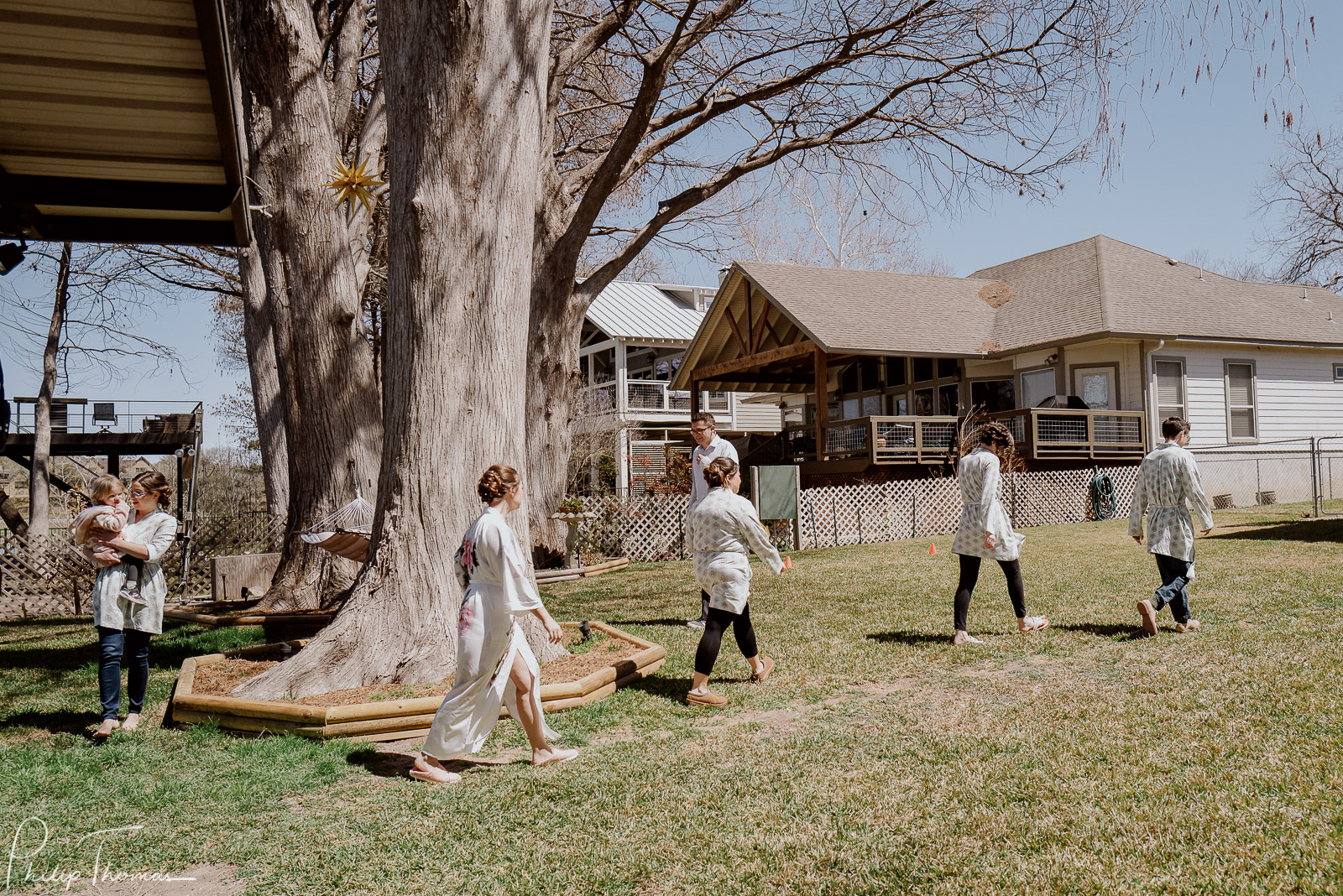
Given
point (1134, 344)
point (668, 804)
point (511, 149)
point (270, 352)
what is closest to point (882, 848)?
point (668, 804)

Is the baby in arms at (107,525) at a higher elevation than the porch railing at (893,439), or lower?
lower

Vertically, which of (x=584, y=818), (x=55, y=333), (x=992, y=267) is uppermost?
(x=992, y=267)

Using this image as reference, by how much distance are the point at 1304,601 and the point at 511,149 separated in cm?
806

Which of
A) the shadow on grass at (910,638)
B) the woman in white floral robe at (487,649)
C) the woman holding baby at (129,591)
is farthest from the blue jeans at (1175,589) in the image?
the woman holding baby at (129,591)

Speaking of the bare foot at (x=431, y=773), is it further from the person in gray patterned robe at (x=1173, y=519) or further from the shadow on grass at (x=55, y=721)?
the person in gray patterned robe at (x=1173, y=519)

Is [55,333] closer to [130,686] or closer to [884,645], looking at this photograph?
[130,686]

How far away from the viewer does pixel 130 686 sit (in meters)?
6.53

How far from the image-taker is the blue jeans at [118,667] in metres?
6.34

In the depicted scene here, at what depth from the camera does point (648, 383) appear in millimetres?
35375

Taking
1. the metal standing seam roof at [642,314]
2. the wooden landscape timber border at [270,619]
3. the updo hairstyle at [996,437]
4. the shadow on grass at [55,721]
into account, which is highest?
the metal standing seam roof at [642,314]

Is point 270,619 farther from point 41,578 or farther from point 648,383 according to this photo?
point 648,383

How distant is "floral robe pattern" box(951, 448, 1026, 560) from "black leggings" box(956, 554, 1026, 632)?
8cm

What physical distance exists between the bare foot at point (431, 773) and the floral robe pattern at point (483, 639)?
49 mm

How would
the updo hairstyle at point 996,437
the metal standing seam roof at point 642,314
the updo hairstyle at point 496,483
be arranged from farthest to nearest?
the metal standing seam roof at point 642,314, the updo hairstyle at point 996,437, the updo hairstyle at point 496,483
